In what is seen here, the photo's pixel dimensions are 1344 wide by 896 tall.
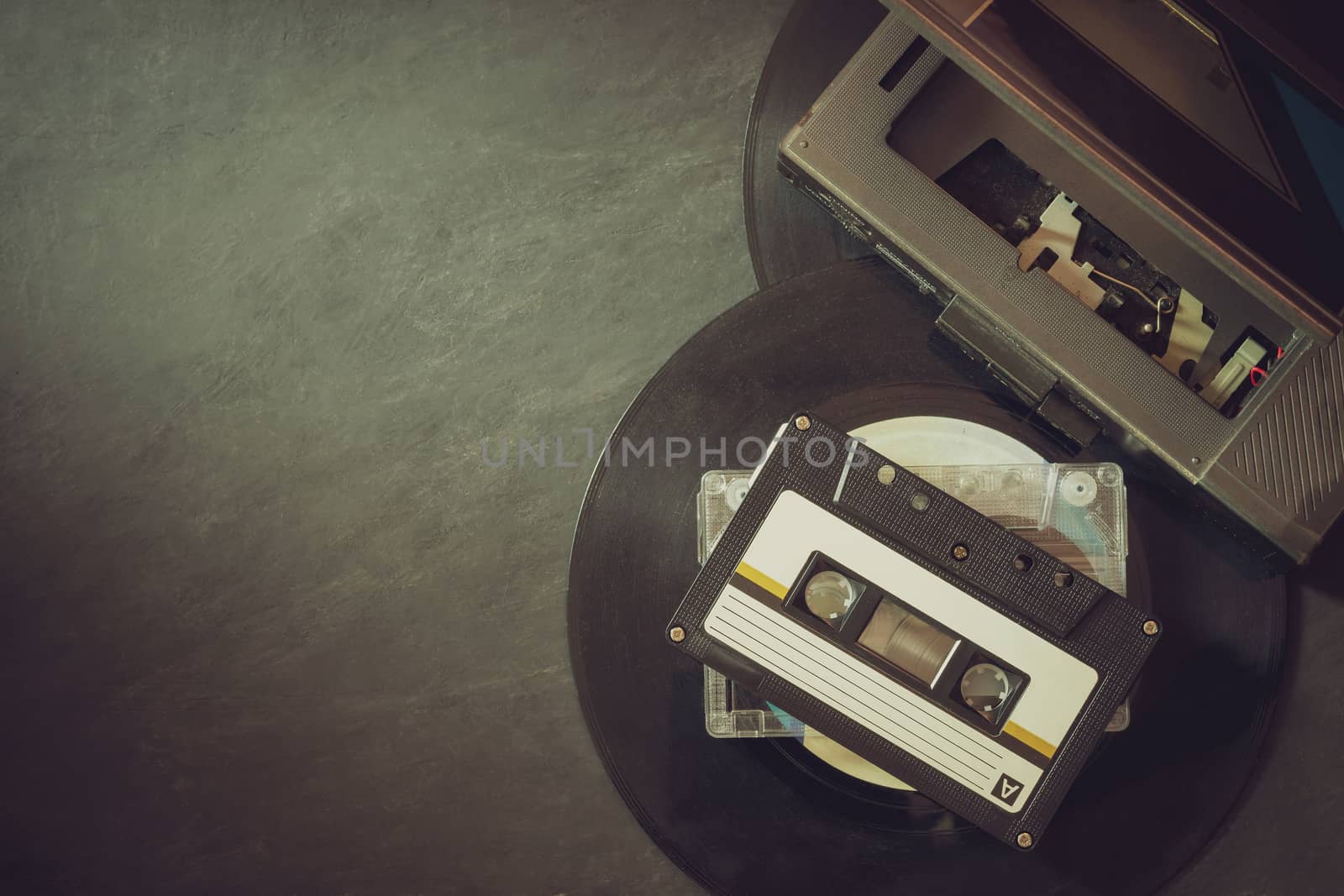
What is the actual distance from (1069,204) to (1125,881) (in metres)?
1.17

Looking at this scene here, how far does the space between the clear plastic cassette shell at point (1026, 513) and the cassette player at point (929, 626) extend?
0.12 metres

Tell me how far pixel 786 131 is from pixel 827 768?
1.14 meters

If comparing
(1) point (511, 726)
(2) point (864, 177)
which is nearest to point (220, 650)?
(1) point (511, 726)

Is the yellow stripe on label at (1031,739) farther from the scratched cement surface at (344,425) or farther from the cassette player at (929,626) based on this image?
the scratched cement surface at (344,425)

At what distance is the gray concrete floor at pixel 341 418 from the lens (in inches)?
79.4

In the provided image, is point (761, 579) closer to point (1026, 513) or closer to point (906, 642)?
point (906, 642)

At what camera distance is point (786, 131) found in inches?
70.5

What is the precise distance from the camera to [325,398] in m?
2.04

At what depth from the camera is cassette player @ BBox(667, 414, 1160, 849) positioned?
1492mm

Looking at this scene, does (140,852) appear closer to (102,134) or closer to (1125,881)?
(102,134)

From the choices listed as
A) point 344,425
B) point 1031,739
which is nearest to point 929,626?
point 1031,739

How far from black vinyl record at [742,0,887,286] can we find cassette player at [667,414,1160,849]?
0.46 meters

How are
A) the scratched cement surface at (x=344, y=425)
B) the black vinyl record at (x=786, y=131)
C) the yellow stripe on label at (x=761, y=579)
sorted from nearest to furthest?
the yellow stripe on label at (x=761, y=579) < the black vinyl record at (x=786, y=131) < the scratched cement surface at (x=344, y=425)

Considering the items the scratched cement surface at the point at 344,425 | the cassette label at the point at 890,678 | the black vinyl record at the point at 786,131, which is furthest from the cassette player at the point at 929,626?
the scratched cement surface at the point at 344,425
